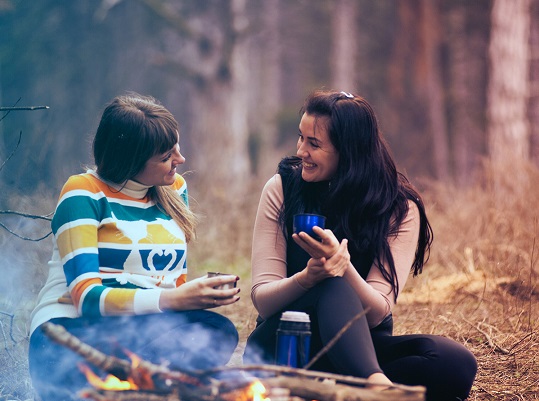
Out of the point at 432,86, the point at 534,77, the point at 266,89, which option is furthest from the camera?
the point at 266,89

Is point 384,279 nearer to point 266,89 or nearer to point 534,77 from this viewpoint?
point 534,77

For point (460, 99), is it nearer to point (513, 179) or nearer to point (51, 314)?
point (513, 179)

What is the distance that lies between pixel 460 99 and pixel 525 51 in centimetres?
324

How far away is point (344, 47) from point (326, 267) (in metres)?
20.7

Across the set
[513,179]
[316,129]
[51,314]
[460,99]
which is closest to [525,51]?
[460,99]

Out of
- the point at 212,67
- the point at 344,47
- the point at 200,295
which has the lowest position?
the point at 200,295

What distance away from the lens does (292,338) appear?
266 centimetres

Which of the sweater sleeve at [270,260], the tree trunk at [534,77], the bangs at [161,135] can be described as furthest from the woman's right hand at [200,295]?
the tree trunk at [534,77]

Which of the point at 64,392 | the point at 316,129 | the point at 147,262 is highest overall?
the point at 316,129

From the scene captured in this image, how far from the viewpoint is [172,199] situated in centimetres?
325

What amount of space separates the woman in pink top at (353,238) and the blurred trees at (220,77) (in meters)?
2.47

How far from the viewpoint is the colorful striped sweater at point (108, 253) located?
279cm

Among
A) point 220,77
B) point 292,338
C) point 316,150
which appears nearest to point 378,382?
point 292,338

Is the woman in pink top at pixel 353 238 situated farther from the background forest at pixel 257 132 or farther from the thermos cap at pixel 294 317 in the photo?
the background forest at pixel 257 132
